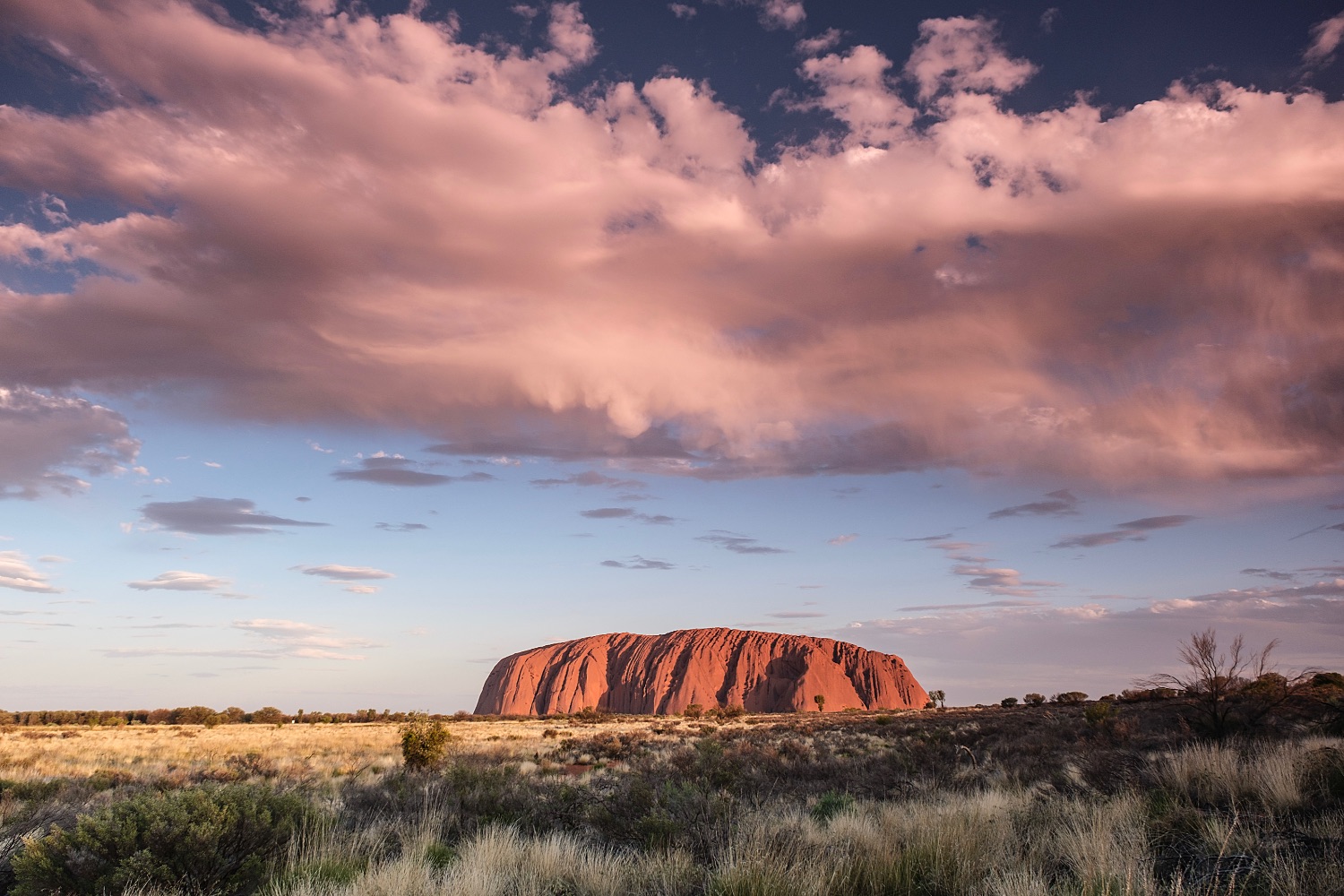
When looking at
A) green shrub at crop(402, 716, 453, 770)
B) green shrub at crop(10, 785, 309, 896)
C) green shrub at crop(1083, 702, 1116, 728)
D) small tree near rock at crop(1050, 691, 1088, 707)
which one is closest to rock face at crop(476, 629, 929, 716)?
small tree near rock at crop(1050, 691, 1088, 707)

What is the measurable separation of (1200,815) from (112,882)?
1044cm

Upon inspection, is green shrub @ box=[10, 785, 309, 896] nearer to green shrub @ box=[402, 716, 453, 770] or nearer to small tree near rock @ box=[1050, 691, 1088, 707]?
green shrub @ box=[402, 716, 453, 770]

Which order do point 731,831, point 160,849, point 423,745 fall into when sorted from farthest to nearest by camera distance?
1. point 423,745
2. point 731,831
3. point 160,849

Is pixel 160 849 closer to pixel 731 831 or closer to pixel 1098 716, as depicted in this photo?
pixel 731 831

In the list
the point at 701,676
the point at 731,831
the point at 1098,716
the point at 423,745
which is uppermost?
the point at 731,831

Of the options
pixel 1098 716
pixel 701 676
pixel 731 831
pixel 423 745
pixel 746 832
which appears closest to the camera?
pixel 746 832

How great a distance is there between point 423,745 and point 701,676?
113065 mm

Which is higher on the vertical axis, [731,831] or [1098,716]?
[731,831]

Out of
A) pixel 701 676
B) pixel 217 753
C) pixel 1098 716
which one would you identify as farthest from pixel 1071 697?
pixel 701 676

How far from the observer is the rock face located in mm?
124688

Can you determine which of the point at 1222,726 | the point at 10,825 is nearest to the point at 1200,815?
the point at 1222,726

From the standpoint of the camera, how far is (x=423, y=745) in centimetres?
2048

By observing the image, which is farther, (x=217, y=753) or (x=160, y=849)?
(x=217, y=753)

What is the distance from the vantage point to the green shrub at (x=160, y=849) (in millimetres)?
5848
